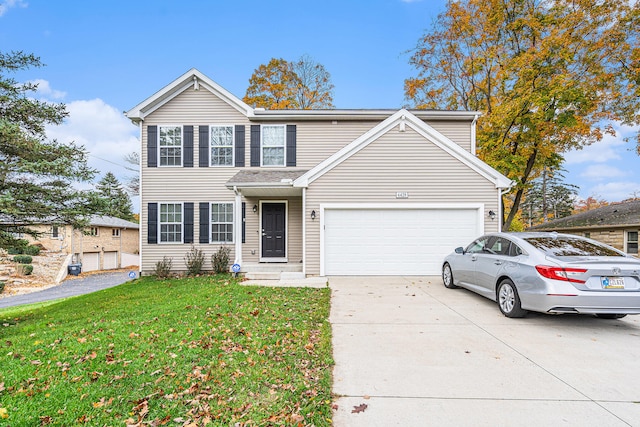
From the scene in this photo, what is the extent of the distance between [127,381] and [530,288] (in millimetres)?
5578

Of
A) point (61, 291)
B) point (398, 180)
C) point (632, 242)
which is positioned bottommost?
point (61, 291)

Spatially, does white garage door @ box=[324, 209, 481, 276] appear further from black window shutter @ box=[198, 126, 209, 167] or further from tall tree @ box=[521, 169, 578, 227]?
tall tree @ box=[521, 169, 578, 227]

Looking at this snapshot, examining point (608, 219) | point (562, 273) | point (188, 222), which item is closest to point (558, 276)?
point (562, 273)

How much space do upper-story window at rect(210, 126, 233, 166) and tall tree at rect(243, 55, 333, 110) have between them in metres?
8.79

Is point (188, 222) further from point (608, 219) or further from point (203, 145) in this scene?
point (608, 219)

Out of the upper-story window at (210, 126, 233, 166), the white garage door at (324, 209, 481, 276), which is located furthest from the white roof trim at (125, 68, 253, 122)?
the white garage door at (324, 209, 481, 276)

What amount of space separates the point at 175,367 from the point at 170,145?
10265mm

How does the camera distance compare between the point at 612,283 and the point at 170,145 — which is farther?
the point at 170,145

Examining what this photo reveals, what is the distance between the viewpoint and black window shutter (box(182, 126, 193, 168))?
1175cm

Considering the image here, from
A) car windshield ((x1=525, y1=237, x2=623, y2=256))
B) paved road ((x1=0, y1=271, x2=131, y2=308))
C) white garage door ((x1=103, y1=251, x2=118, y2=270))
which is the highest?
car windshield ((x1=525, y1=237, x2=623, y2=256))

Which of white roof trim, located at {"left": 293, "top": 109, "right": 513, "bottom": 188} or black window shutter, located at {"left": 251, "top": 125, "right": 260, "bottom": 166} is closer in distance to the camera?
white roof trim, located at {"left": 293, "top": 109, "right": 513, "bottom": 188}

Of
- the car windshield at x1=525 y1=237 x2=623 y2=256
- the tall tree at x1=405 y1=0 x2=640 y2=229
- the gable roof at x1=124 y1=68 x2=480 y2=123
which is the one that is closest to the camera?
the car windshield at x1=525 y1=237 x2=623 y2=256

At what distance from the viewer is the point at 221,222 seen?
1166 centimetres

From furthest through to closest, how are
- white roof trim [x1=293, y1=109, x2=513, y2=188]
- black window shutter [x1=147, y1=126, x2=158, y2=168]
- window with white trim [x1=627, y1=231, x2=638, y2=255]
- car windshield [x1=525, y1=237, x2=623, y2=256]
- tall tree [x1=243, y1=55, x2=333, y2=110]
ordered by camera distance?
tall tree [x1=243, y1=55, x2=333, y2=110] → window with white trim [x1=627, y1=231, x2=638, y2=255] → black window shutter [x1=147, y1=126, x2=158, y2=168] → white roof trim [x1=293, y1=109, x2=513, y2=188] → car windshield [x1=525, y1=237, x2=623, y2=256]
